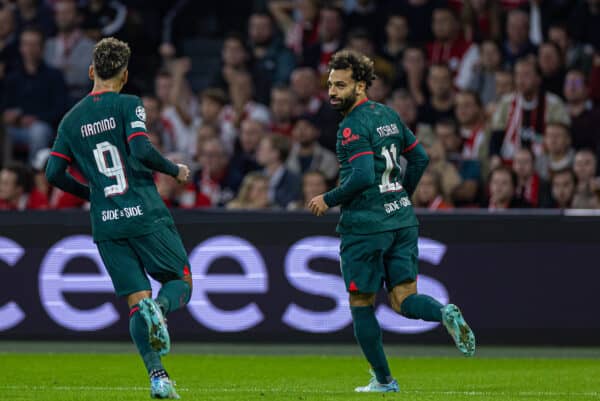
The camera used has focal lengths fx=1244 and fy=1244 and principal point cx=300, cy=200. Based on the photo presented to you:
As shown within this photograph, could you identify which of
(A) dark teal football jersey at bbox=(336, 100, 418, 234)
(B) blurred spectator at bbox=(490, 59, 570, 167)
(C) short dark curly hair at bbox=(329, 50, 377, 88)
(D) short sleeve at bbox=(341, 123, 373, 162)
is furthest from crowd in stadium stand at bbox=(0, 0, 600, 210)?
(D) short sleeve at bbox=(341, 123, 373, 162)

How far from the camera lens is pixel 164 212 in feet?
25.2

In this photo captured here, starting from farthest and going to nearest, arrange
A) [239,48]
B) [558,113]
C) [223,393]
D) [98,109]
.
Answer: [239,48] → [558,113] → [223,393] → [98,109]

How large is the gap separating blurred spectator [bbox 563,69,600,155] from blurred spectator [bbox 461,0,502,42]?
1.72 meters

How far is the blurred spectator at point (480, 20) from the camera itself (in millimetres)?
15688

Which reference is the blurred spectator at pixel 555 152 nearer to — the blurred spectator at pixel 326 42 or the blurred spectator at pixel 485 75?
the blurred spectator at pixel 485 75

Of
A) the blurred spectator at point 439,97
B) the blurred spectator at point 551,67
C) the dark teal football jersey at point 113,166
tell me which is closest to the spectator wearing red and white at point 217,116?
the blurred spectator at point 439,97

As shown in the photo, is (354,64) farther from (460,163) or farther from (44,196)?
(44,196)

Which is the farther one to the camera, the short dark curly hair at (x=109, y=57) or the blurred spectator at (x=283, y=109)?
the blurred spectator at (x=283, y=109)

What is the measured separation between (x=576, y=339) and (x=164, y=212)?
549 centimetres

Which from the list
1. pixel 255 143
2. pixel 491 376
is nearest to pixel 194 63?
pixel 255 143

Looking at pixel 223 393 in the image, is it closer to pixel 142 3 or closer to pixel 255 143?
pixel 255 143

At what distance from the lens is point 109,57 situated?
7.46 m

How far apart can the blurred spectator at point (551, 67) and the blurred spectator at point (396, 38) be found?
2040mm

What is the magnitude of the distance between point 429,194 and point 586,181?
1.64 metres
